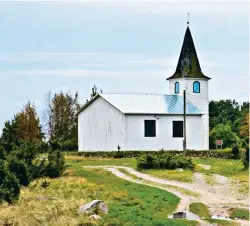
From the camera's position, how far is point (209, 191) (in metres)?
27.3

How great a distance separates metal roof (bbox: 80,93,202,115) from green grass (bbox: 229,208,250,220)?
29103 millimetres

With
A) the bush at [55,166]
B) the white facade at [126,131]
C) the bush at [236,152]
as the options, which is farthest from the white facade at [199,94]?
the bush at [55,166]

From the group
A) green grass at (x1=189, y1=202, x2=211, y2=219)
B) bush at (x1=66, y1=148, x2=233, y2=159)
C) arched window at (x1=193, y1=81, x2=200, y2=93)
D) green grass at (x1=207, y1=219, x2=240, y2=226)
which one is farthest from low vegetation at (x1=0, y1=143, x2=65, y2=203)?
arched window at (x1=193, y1=81, x2=200, y2=93)

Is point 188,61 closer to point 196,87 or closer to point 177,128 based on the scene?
point 196,87

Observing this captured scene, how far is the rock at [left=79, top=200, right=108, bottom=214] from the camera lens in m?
21.7

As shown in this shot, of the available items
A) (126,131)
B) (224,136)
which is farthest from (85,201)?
(224,136)

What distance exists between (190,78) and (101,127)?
8.07 meters

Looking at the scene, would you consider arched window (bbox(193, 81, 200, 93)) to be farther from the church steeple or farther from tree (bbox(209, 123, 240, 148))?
tree (bbox(209, 123, 240, 148))

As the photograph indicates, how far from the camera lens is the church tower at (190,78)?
55750mm

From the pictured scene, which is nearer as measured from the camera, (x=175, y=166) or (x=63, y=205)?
(x=63, y=205)

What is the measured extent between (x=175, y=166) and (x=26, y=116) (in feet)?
85.7

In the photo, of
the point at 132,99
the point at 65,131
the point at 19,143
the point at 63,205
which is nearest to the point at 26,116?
the point at 65,131

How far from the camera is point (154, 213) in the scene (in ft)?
72.0

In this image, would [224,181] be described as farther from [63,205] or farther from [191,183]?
[63,205]
